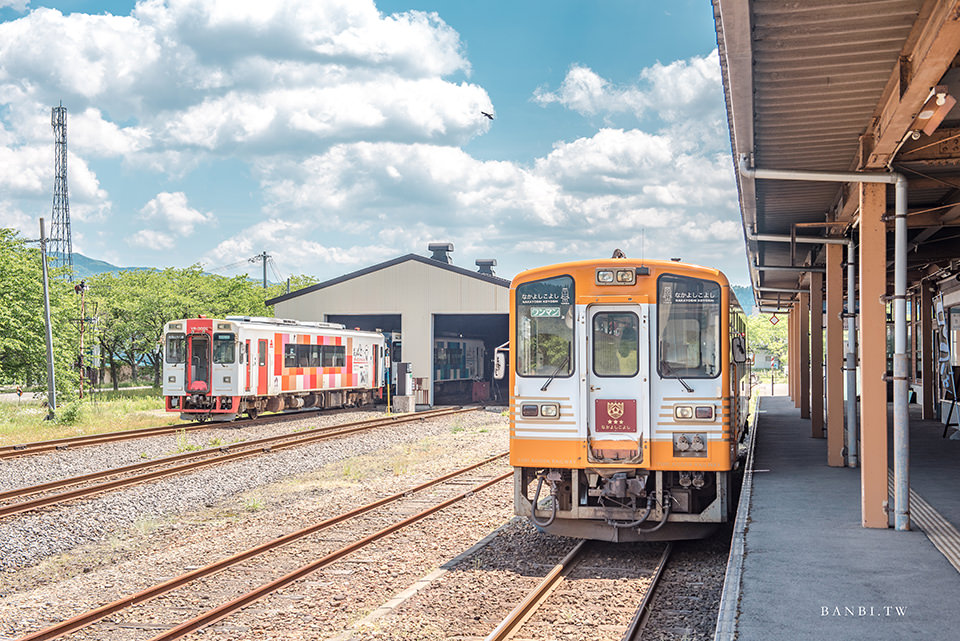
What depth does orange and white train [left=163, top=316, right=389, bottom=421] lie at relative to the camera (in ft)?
72.2

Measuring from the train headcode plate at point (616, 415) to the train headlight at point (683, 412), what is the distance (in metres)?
0.38

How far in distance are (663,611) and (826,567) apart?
127cm

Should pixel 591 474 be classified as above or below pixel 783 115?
below

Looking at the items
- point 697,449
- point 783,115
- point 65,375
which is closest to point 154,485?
point 697,449

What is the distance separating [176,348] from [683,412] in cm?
1707

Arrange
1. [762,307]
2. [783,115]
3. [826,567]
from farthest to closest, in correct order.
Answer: [762,307] < [783,115] < [826,567]

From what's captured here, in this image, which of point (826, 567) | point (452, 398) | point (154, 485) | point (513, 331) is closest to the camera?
point (826, 567)

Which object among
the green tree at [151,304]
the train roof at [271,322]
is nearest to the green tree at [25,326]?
the train roof at [271,322]

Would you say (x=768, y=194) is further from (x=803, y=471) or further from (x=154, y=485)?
(x=154, y=485)

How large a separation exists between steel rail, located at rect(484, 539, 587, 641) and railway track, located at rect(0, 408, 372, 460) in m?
11.4

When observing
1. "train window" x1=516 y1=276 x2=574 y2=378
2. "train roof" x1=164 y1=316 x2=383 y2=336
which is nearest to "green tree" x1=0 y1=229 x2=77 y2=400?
"train roof" x1=164 y1=316 x2=383 y2=336

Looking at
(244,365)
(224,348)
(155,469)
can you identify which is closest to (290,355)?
(244,365)

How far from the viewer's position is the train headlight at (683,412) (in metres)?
8.38

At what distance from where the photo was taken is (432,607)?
22.7 feet
